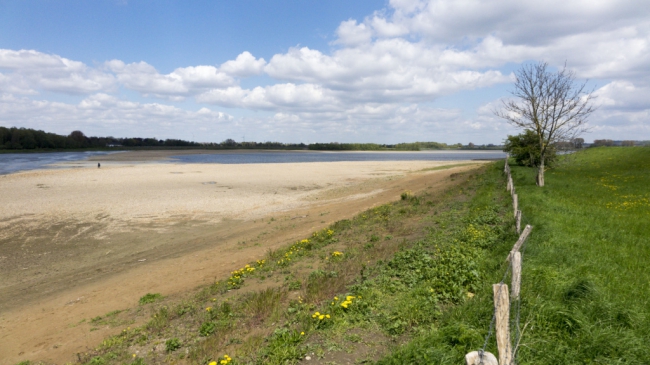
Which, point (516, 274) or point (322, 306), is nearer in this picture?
point (516, 274)

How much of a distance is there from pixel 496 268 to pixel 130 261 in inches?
509

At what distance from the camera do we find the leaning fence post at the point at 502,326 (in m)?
3.78

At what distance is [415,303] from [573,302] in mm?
2450

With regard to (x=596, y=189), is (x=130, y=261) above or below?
below

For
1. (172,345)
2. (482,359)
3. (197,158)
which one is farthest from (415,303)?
(197,158)

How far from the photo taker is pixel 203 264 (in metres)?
13.0

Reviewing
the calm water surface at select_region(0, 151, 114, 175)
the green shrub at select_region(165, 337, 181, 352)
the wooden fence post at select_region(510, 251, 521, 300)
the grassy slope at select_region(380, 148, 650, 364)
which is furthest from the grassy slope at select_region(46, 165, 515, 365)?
the calm water surface at select_region(0, 151, 114, 175)

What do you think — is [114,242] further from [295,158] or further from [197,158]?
[295,158]

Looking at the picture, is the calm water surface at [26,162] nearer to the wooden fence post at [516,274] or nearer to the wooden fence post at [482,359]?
the wooden fence post at [516,274]

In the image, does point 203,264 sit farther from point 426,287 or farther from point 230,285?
point 426,287

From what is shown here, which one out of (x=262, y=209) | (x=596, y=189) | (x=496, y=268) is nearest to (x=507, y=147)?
(x=596, y=189)

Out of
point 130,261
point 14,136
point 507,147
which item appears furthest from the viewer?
point 14,136

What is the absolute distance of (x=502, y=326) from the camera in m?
3.87

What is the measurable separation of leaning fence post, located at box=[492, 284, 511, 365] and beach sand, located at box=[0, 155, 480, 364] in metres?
7.33
